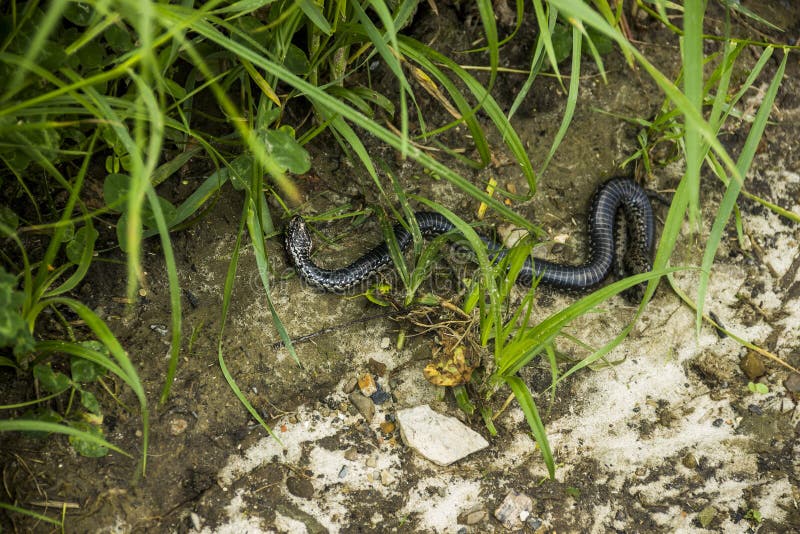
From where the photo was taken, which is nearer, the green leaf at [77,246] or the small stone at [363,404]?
the green leaf at [77,246]

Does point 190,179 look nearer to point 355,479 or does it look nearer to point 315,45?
point 315,45

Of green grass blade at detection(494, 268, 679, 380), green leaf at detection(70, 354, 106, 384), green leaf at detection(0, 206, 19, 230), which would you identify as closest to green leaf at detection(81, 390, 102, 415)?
green leaf at detection(70, 354, 106, 384)

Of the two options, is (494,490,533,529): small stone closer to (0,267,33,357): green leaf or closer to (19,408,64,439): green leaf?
(19,408,64,439): green leaf

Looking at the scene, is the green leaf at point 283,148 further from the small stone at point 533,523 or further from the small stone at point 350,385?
the small stone at point 533,523

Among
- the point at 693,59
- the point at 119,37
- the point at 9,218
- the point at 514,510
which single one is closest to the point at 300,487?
the point at 514,510

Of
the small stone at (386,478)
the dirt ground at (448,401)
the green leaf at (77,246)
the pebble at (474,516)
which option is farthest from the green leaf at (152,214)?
the pebble at (474,516)
